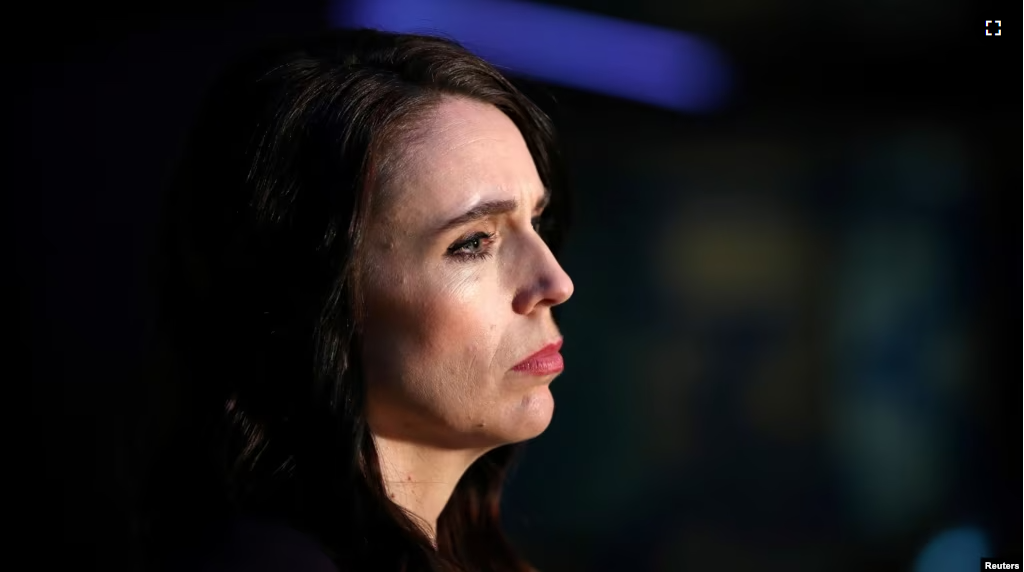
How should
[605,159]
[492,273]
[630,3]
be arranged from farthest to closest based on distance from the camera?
[605,159] < [630,3] < [492,273]

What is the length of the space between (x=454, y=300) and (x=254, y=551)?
2.12 ft

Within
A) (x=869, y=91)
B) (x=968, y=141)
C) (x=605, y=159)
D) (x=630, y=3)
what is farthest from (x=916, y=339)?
(x=630, y=3)

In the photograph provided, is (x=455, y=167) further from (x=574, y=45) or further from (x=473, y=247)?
(x=574, y=45)

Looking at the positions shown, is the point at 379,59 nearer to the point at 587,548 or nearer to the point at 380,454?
the point at 380,454

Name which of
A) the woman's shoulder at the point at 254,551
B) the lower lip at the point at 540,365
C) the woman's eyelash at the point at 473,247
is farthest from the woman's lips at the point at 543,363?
the woman's shoulder at the point at 254,551

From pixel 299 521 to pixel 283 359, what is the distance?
0.36 meters

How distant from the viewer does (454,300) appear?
5.94ft

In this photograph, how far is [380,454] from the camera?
6.28ft

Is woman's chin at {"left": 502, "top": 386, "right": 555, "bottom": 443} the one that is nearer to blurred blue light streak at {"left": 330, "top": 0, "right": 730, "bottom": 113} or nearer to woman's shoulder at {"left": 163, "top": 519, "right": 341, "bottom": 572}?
woman's shoulder at {"left": 163, "top": 519, "right": 341, "bottom": 572}

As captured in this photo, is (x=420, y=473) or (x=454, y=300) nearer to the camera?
(x=454, y=300)

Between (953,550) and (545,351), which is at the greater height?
(545,351)

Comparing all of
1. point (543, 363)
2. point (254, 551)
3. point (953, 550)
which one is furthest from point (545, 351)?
point (953, 550)

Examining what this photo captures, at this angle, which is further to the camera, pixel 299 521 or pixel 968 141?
pixel 968 141

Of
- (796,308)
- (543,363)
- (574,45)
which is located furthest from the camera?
(796,308)
